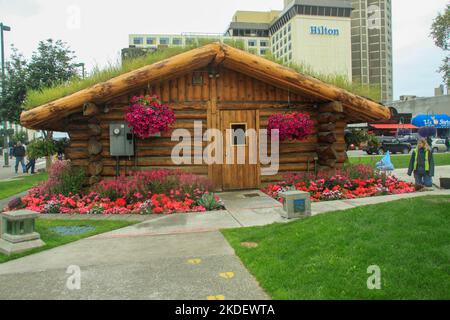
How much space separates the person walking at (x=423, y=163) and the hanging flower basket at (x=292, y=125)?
10.9 ft

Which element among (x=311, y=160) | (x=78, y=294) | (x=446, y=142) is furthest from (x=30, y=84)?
(x=446, y=142)

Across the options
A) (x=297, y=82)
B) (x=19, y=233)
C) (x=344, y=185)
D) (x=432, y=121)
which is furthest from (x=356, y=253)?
(x=432, y=121)

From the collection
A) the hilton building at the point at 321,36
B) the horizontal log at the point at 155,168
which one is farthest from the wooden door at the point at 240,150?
the hilton building at the point at 321,36

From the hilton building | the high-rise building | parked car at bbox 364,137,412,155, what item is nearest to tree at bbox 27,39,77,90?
parked car at bbox 364,137,412,155

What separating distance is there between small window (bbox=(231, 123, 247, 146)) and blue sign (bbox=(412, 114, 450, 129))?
38.7 m

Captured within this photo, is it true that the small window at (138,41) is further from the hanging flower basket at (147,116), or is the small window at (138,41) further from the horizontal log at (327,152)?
the horizontal log at (327,152)

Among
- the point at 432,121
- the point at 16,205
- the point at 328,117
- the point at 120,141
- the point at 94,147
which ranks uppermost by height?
the point at 432,121

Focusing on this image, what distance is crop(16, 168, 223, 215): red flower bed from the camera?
9188mm

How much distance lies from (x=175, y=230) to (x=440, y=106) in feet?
175

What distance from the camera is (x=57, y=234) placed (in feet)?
23.3

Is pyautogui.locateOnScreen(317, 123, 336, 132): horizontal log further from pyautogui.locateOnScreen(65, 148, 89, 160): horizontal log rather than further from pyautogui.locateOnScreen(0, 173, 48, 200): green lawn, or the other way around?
pyautogui.locateOnScreen(0, 173, 48, 200): green lawn

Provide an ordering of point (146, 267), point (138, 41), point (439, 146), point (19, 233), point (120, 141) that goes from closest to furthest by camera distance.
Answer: point (146, 267)
point (19, 233)
point (120, 141)
point (439, 146)
point (138, 41)

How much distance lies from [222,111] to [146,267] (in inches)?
275

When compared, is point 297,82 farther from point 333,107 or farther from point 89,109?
point 89,109
